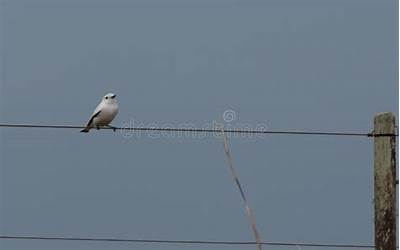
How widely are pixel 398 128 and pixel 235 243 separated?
0.89 meters

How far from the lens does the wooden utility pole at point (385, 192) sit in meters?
3.78

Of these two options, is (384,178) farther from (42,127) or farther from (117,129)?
(117,129)

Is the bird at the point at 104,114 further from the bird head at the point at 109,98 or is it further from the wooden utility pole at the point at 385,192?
the wooden utility pole at the point at 385,192

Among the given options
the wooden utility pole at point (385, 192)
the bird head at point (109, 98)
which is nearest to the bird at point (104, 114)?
the bird head at point (109, 98)

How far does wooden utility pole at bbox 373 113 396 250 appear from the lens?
378 centimetres

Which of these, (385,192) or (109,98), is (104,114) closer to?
(109,98)

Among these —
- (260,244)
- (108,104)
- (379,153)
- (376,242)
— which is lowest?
(260,244)

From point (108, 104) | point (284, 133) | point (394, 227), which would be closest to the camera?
point (394, 227)

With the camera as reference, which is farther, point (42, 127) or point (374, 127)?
point (42, 127)

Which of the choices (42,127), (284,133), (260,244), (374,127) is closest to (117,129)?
(42,127)

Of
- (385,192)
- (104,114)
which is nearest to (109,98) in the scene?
(104,114)

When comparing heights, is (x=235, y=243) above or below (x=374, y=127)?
below

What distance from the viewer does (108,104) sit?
780cm

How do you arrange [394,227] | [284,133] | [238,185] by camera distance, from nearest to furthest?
[238,185] < [394,227] < [284,133]
